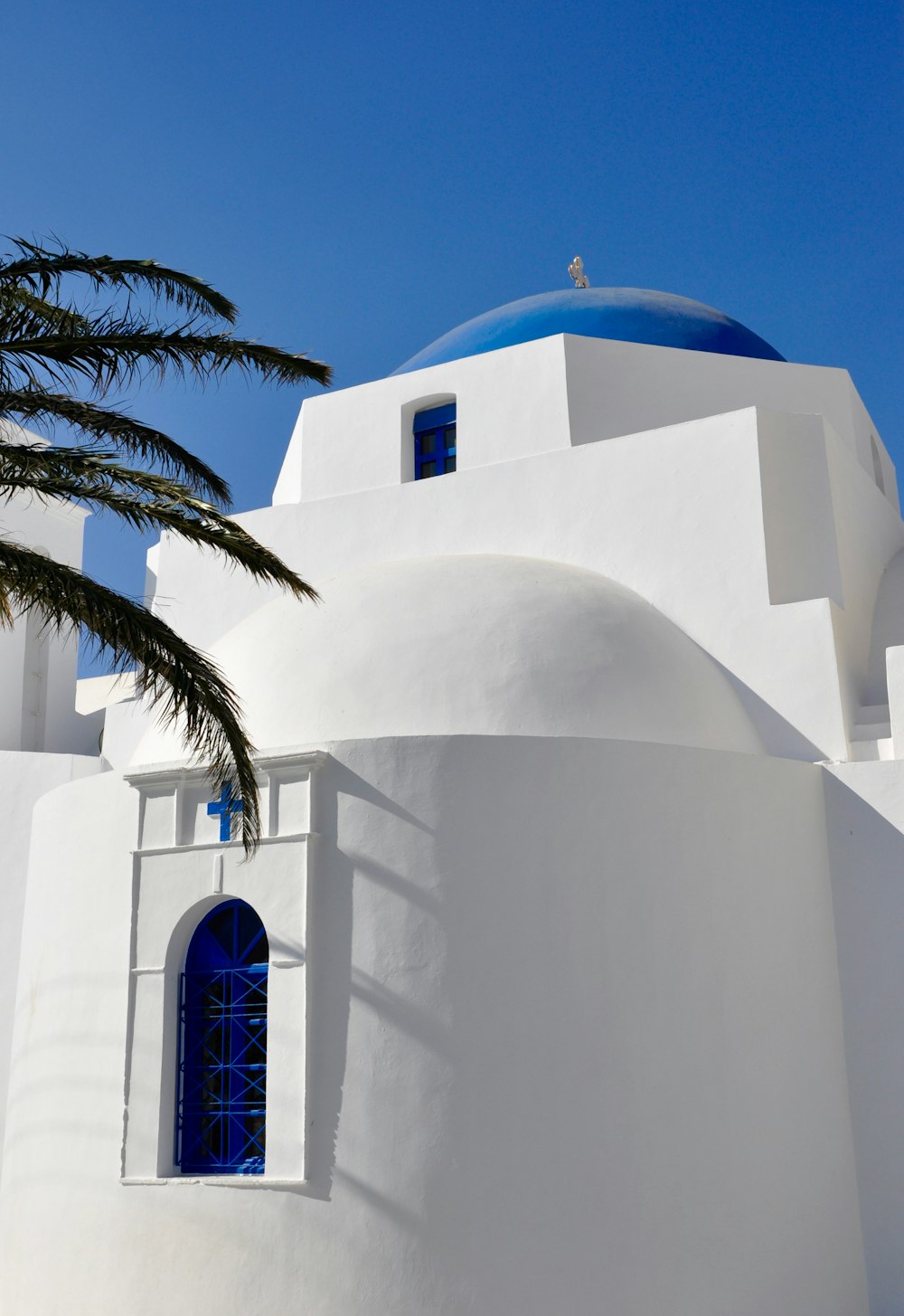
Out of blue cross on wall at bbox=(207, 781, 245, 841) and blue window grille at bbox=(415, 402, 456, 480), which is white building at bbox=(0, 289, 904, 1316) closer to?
blue cross on wall at bbox=(207, 781, 245, 841)

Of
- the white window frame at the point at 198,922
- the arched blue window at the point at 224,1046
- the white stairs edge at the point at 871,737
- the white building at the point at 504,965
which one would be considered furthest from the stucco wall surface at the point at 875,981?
the arched blue window at the point at 224,1046

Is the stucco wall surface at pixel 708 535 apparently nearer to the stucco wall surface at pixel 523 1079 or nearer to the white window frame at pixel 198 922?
the stucco wall surface at pixel 523 1079

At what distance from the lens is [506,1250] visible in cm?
848

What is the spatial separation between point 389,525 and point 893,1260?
751 cm

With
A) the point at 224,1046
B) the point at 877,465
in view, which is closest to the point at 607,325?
the point at 877,465

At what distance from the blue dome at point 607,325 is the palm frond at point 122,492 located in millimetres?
6539

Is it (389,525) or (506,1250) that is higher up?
(389,525)

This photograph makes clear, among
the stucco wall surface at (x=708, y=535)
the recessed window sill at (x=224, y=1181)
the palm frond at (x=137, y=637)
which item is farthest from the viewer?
the stucco wall surface at (x=708, y=535)

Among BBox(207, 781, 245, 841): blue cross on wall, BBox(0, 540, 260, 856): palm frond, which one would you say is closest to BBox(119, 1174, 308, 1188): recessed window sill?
BBox(207, 781, 245, 841): blue cross on wall

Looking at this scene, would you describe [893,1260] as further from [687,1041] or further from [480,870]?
[480,870]

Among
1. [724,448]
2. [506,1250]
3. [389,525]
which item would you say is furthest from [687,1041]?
[389,525]

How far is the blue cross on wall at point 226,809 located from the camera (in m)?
9.42

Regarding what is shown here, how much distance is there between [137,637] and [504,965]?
3081 mm

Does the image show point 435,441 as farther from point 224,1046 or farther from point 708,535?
point 224,1046
